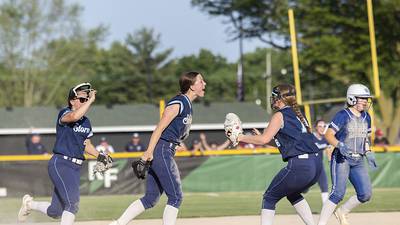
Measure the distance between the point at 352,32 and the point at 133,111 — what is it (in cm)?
1026

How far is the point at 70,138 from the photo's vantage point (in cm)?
1003

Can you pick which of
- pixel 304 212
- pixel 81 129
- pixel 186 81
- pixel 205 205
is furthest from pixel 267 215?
pixel 205 205

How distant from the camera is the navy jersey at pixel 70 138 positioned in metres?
10.0

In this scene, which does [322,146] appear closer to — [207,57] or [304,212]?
[304,212]

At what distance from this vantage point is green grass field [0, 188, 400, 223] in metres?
15.3

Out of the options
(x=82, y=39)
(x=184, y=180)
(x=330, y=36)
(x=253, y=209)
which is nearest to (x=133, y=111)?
(x=330, y=36)

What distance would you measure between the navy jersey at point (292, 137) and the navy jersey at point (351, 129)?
172 cm

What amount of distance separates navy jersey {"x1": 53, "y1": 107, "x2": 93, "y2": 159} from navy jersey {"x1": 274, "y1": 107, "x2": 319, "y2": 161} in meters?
2.32

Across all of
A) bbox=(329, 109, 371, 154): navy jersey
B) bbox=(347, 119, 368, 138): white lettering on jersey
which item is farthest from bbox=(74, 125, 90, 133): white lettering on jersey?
bbox=(347, 119, 368, 138): white lettering on jersey

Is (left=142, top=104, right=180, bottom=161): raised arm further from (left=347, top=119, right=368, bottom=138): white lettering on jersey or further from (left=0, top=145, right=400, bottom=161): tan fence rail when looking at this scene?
(left=0, top=145, right=400, bottom=161): tan fence rail

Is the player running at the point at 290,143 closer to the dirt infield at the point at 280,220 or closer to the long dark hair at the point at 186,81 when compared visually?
the long dark hair at the point at 186,81

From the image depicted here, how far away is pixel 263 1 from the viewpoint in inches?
1799

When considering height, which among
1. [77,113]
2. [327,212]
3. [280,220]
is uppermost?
[77,113]

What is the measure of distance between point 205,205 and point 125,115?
20.8 m
